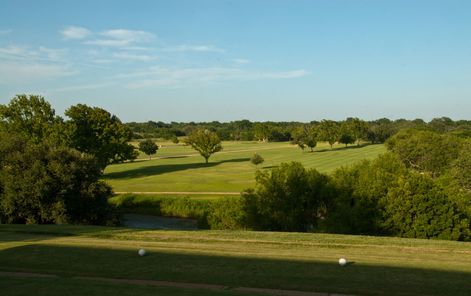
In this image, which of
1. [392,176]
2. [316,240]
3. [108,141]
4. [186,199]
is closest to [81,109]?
[108,141]

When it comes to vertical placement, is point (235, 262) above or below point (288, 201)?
above

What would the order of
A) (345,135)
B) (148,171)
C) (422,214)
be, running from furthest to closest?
(345,135) < (148,171) < (422,214)

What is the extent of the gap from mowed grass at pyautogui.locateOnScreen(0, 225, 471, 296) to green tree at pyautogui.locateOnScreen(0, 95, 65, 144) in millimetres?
57900

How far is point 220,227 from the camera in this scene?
40.6m

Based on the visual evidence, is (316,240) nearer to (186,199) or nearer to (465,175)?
(186,199)

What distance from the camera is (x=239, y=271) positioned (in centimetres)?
1297

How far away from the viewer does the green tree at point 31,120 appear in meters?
74.6

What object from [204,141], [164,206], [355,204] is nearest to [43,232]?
[355,204]

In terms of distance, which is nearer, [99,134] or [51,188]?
[51,188]

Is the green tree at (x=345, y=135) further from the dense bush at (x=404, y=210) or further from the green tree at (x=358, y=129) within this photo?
the dense bush at (x=404, y=210)

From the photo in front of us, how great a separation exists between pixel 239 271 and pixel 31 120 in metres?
74.3

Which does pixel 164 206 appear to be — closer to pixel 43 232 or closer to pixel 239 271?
pixel 43 232

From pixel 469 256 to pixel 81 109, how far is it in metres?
79.3

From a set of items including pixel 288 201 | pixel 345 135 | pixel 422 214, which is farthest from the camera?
pixel 345 135
